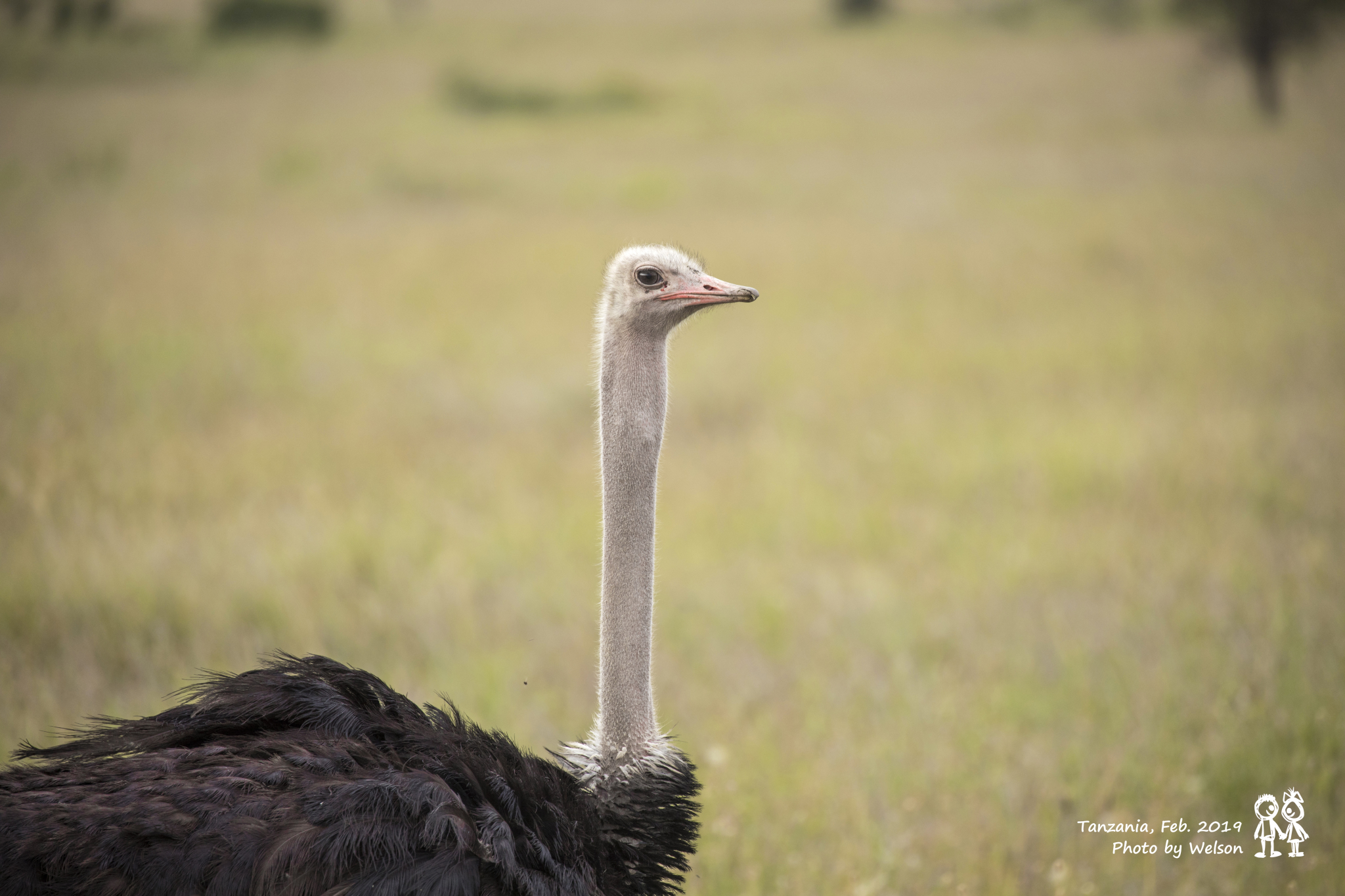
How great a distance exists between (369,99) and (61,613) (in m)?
19.3

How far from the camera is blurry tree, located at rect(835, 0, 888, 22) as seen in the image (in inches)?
1467

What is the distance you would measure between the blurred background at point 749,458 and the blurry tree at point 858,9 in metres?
19.7

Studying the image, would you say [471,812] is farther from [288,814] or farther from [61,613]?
[61,613]

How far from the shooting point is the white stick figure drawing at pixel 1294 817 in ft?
13.1

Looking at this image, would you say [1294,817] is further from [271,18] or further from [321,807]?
[271,18]

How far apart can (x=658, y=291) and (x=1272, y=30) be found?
29.6 m

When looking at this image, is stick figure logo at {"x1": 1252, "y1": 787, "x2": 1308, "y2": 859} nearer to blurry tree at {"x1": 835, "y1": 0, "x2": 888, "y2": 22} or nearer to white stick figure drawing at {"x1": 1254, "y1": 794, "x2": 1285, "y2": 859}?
white stick figure drawing at {"x1": 1254, "y1": 794, "x2": 1285, "y2": 859}

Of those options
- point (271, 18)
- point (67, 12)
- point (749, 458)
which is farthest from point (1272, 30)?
point (67, 12)

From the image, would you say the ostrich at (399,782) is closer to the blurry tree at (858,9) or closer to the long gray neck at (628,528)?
the long gray neck at (628,528)

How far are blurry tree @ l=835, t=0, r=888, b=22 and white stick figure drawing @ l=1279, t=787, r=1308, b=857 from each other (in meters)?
36.3

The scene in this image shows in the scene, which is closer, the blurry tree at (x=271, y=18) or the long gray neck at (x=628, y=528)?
the long gray neck at (x=628, y=528)

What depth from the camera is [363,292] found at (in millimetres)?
11508

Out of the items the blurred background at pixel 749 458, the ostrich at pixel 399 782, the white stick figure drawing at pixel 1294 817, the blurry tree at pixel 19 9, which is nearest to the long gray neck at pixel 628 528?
the ostrich at pixel 399 782

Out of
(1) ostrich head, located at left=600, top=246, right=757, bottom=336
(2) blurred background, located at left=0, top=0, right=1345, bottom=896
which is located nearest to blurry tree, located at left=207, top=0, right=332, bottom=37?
(2) blurred background, located at left=0, top=0, right=1345, bottom=896
